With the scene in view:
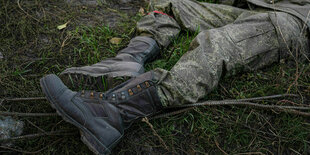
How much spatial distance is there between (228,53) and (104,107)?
102 cm

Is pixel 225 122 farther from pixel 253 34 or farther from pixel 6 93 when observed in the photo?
pixel 6 93

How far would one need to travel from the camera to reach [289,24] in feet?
6.22

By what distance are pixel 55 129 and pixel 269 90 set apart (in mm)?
1727

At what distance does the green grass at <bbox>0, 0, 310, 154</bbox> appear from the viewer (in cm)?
158

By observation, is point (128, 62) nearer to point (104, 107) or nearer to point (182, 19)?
point (104, 107)

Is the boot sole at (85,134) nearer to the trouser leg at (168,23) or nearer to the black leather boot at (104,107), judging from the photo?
the black leather boot at (104,107)

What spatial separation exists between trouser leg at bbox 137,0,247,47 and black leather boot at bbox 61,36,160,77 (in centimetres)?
15

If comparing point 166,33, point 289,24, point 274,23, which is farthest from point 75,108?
point 289,24

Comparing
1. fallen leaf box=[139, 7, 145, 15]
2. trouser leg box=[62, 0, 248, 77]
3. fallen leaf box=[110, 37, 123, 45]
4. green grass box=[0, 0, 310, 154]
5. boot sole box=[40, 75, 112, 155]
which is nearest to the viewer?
boot sole box=[40, 75, 112, 155]

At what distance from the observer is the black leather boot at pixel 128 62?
5.81 ft

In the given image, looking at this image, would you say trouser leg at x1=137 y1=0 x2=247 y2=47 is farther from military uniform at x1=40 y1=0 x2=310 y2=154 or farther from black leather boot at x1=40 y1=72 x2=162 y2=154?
black leather boot at x1=40 y1=72 x2=162 y2=154

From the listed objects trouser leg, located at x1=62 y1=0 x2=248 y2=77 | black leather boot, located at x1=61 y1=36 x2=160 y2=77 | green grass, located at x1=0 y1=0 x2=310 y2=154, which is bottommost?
green grass, located at x1=0 y1=0 x2=310 y2=154

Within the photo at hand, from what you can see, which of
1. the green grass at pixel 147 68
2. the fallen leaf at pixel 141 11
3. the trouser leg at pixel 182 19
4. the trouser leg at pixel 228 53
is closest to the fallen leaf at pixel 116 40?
the green grass at pixel 147 68

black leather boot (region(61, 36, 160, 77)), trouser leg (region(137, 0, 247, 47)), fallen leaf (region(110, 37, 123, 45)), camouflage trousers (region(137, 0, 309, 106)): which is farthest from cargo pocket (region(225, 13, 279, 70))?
fallen leaf (region(110, 37, 123, 45))
